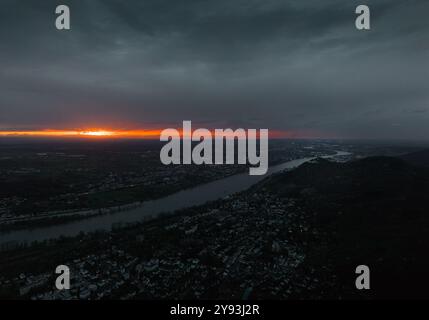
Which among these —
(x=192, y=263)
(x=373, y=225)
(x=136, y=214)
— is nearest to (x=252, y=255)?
(x=192, y=263)

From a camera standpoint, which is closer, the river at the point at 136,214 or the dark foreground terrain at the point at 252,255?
the dark foreground terrain at the point at 252,255

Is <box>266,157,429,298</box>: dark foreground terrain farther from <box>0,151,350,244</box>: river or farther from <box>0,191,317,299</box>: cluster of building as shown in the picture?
<box>0,151,350,244</box>: river

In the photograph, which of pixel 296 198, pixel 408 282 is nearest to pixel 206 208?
pixel 296 198

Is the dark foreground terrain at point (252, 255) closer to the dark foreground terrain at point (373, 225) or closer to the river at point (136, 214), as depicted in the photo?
the dark foreground terrain at point (373, 225)

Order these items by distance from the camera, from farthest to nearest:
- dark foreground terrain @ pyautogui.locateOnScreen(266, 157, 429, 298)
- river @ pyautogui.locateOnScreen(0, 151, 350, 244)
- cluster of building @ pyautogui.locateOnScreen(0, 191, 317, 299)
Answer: river @ pyautogui.locateOnScreen(0, 151, 350, 244)
dark foreground terrain @ pyautogui.locateOnScreen(266, 157, 429, 298)
cluster of building @ pyautogui.locateOnScreen(0, 191, 317, 299)

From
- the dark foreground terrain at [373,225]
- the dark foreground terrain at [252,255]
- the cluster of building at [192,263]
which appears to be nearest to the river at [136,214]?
the dark foreground terrain at [252,255]

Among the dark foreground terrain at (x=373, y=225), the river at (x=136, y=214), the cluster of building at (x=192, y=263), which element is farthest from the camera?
the river at (x=136, y=214)

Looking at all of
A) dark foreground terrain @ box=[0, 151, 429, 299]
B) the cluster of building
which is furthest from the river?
the cluster of building

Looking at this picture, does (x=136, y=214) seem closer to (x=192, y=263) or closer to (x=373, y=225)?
(x=192, y=263)
